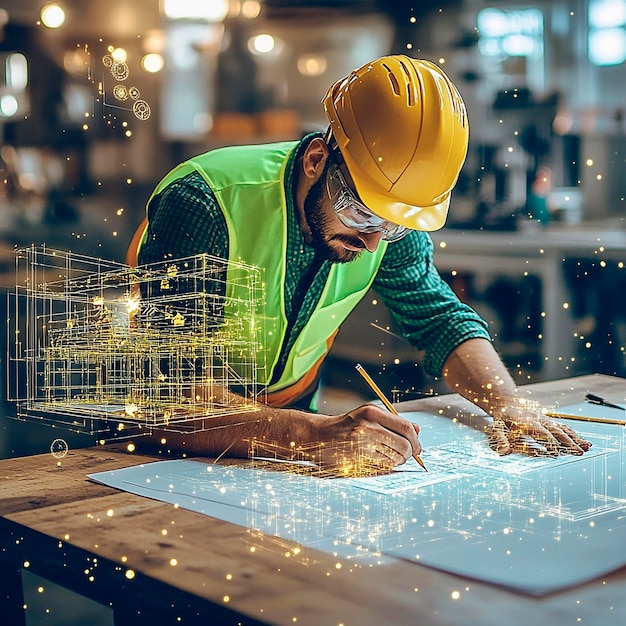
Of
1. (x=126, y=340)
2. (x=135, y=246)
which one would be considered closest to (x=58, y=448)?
(x=126, y=340)

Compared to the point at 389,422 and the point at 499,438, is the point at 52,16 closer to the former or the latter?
the point at 389,422

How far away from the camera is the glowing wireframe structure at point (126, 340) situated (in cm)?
174

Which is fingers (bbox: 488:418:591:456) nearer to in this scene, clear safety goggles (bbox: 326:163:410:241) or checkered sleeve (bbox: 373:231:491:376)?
checkered sleeve (bbox: 373:231:491:376)

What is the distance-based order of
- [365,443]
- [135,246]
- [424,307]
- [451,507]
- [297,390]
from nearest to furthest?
[451,507], [365,443], [135,246], [297,390], [424,307]

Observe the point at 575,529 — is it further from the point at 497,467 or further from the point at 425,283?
the point at 425,283

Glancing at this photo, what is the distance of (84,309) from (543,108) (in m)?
1.28

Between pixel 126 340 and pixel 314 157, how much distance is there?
0.51m

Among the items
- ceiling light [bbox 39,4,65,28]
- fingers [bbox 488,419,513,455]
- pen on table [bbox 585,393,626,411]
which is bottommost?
fingers [bbox 488,419,513,455]

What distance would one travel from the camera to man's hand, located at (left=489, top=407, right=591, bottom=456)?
5.77 ft

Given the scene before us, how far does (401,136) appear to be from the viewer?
164cm

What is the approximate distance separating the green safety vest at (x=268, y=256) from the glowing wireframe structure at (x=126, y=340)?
0.04m

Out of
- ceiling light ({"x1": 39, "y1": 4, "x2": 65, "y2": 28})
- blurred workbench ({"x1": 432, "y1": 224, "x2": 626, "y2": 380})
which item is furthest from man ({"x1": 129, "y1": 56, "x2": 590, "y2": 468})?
ceiling light ({"x1": 39, "y1": 4, "x2": 65, "y2": 28})

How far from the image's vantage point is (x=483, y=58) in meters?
2.27

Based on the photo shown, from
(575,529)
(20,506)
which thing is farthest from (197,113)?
(575,529)
